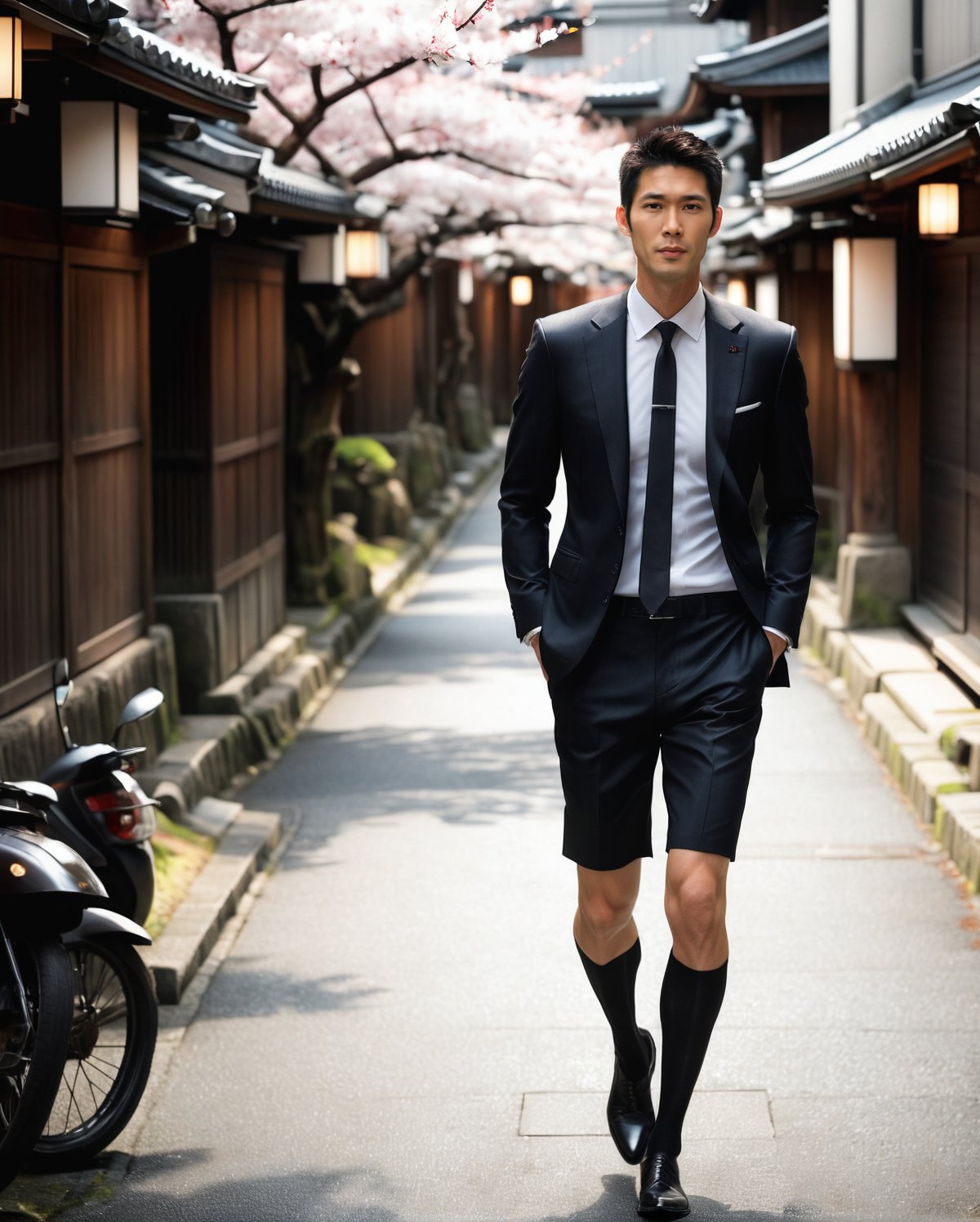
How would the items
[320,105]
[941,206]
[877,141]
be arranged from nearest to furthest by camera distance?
[941,206]
[320,105]
[877,141]

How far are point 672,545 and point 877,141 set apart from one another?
9.39m

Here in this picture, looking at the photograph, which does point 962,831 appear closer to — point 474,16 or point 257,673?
point 474,16

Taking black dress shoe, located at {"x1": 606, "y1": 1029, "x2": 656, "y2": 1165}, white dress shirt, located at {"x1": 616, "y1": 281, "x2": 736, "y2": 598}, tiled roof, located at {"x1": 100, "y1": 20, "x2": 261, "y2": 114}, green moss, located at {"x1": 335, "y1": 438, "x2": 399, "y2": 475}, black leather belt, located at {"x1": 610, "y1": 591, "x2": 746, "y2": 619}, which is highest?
tiled roof, located at {"x1": 100, "y1": 20, "x2": 261, "y2": 114}

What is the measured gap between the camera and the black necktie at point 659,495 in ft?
15.6

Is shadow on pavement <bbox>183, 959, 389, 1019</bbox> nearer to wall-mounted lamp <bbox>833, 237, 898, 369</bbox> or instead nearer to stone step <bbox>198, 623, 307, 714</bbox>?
stone step <bbox>198, 623, 307, 714</bbox>

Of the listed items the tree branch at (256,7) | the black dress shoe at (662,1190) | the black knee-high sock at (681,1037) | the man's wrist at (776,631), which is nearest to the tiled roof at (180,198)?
the tree branch at (256,7)

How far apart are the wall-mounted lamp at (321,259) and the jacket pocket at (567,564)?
10722mm

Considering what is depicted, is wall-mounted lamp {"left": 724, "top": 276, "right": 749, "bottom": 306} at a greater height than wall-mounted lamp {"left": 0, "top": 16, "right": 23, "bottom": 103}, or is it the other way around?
wall-mounted lamp {"left": 724, "top": 276, "right": 749, "bottom": 306}

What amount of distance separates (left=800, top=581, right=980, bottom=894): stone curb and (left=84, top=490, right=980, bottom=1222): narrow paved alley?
20 cm

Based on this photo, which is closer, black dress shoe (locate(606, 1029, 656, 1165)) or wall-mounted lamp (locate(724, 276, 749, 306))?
black dress shoe (locate(606, 1029, 656, 1165))

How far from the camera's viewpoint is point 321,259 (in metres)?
15.4

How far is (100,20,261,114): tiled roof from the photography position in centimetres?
684

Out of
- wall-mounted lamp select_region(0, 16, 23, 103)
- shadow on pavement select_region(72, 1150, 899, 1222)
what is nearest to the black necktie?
shadow on pavement select_region(72, 1150, 899, 1222)

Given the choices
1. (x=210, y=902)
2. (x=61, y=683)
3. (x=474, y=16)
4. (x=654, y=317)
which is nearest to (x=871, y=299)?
(x=474, y=16)
